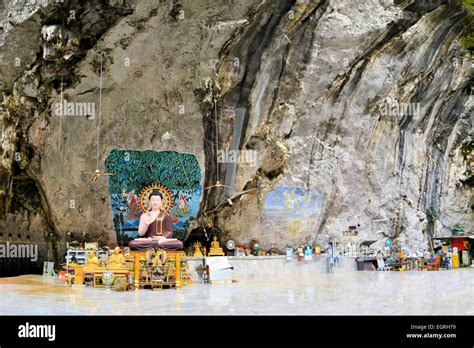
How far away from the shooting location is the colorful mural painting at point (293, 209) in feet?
56.4

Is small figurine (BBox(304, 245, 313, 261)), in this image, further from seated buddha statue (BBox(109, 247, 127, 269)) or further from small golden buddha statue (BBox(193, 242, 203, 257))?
seated buddha statue (BBox(109, 247, 127, 269))

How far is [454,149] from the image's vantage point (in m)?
25.4

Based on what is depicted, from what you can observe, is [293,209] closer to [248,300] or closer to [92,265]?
[92,265]

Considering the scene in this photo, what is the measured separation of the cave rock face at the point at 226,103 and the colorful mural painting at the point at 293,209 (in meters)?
0.04

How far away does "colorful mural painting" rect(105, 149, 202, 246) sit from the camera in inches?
597

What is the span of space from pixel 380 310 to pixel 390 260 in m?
11.2

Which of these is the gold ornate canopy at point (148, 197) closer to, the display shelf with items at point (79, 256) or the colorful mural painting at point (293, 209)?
Result: the display shelf with items at point (79, 256)

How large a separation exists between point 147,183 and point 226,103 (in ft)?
10.4

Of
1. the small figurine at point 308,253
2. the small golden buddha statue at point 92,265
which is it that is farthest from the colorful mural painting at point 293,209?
the small golden buddha statue at point 92,265

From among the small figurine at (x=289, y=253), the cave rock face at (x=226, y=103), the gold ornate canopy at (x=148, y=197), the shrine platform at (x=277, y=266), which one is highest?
the cave rock face at (x=226, y=103)

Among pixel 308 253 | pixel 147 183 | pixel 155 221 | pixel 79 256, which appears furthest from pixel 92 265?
pixel 308 253

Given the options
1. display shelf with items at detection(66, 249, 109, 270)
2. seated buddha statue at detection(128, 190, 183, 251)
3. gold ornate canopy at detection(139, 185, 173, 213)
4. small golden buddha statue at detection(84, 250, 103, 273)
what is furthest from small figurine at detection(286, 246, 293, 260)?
small golden buddha statue at detection(84, 250, 103, 273)
